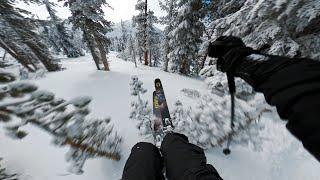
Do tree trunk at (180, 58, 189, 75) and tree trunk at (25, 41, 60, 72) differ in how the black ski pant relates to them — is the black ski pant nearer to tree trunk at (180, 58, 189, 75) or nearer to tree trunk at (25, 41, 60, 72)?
tree trunk at (25, 41, 60, 72)

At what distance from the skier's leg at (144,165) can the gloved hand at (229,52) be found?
5.65 ft

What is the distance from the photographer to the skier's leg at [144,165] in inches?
114

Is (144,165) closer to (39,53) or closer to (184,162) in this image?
(184,162)

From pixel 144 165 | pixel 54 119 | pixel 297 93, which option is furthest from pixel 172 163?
pixel 297 93

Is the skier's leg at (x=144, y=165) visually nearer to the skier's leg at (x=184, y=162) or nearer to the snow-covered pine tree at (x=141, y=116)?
the skier's leg at (x=184, y=162)

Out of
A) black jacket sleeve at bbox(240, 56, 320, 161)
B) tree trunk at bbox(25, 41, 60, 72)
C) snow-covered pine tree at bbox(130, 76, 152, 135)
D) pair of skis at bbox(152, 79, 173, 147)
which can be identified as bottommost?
snow-covered pine tree at bbox(130, 76, 152, 135)

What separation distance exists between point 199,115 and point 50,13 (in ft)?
137

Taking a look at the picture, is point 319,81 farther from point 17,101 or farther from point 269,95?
point 17,101

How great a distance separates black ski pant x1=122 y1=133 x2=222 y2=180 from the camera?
2.68 metres

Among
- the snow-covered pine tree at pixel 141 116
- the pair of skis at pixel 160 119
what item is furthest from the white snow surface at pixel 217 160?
the pair of skis at pixel 160 119

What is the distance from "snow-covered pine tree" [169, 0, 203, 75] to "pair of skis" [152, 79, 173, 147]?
12037mm

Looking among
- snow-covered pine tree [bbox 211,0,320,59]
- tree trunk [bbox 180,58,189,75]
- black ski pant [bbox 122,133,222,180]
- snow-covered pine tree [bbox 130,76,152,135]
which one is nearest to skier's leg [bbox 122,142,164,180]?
black ski pant [bbox 122,133,222,180]

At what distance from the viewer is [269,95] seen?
1547 millimetres

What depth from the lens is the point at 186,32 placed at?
19.4 m
